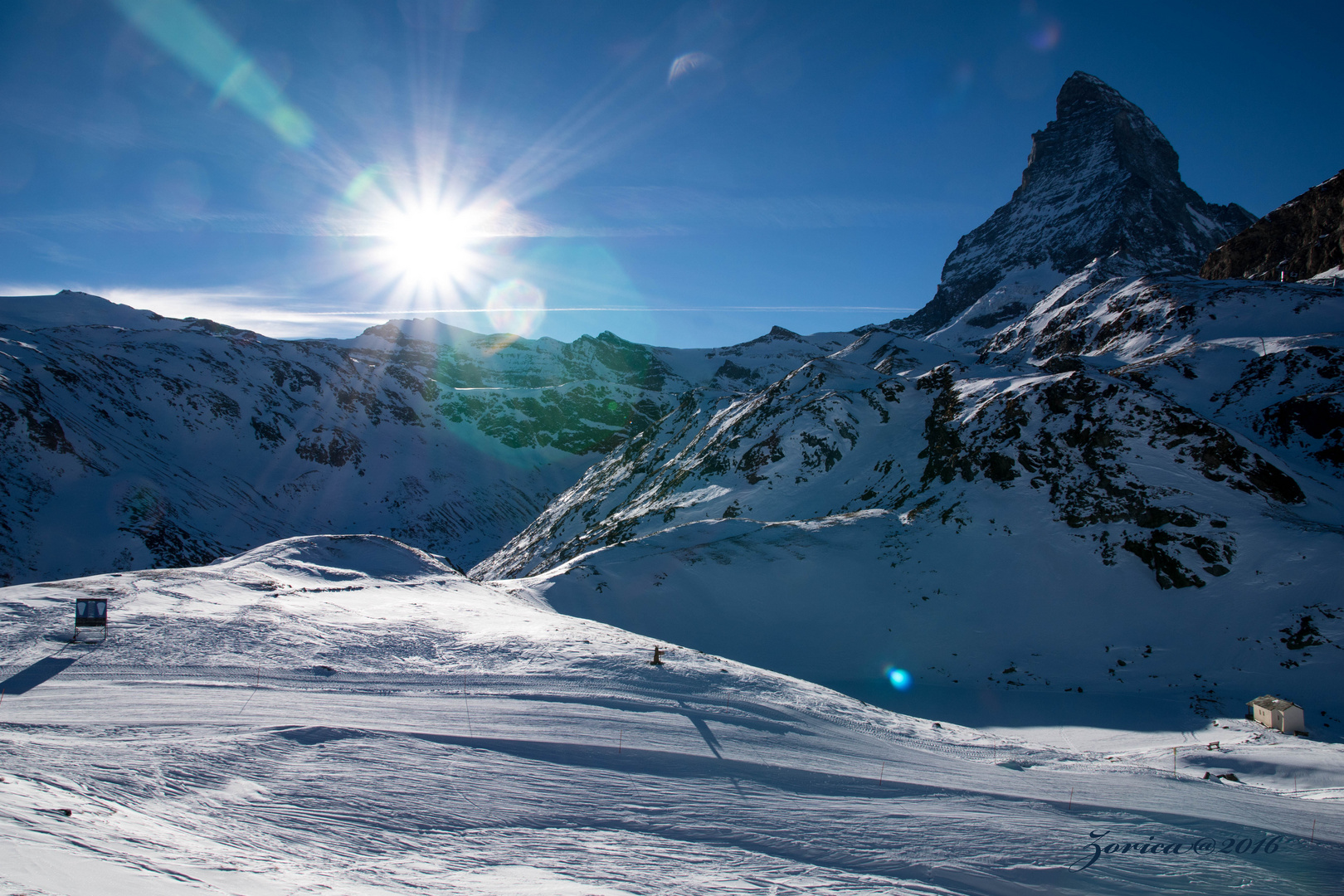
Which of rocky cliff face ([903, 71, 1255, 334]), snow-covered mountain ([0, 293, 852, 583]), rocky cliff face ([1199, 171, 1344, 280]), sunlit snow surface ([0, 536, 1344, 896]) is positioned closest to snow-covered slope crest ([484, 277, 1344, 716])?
sunlit snow surface ([0, 536, 1344, 896])

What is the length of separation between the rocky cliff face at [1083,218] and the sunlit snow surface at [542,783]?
374 ft

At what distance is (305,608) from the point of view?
64.6 ft

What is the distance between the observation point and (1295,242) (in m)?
57.4

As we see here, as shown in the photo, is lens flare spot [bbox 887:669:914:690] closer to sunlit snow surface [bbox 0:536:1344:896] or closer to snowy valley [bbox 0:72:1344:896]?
snowy valley [bbox 0:72:1344:896]

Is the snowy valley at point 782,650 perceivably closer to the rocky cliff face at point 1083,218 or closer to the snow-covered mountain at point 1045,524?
the snow-covered mountain at point 1045,524

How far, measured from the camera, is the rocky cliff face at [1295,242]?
173 ft

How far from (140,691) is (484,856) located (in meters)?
9.31

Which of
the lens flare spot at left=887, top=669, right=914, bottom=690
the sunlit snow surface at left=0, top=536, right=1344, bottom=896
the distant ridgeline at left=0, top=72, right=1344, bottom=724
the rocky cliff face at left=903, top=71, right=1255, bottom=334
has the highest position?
the rocky cliff face at left=903, top=71, right=1255, bottom=334

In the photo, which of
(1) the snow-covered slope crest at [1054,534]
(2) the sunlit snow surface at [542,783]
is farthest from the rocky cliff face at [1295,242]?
(2) the sunlit snow surface at [542,783]

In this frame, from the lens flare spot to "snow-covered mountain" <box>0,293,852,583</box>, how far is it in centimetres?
5991

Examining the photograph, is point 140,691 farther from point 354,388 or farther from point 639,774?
point 354,388

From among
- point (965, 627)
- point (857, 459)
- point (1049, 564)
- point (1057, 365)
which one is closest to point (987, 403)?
point (1057, 365)

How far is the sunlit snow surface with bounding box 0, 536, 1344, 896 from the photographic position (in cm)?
660

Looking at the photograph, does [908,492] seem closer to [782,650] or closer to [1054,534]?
[1054,534]
